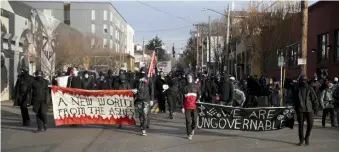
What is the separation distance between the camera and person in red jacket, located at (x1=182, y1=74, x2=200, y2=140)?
1123cm

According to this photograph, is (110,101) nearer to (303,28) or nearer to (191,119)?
(191,119)

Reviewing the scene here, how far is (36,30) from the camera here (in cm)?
2867

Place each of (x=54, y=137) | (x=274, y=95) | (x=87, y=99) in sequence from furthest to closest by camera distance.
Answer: (x=274, y=95), (x=87, y=99), (x=54, y=137)

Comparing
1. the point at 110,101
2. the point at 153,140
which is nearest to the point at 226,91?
the point at 110,101

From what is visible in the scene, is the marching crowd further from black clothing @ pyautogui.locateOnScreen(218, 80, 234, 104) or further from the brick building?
the brick building

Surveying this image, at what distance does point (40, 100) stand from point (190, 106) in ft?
14.5

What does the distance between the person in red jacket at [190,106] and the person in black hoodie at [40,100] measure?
410 cm

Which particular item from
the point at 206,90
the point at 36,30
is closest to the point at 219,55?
the point at 36,30

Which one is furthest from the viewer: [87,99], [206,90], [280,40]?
[280,40]

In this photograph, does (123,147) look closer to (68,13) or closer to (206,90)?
(206,90)

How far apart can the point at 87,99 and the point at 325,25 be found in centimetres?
1664

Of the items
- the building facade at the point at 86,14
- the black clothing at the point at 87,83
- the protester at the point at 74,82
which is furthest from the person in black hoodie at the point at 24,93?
the building facade at the point at 86,14

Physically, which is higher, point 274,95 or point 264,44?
point 264,44

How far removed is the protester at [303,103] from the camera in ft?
34.6
